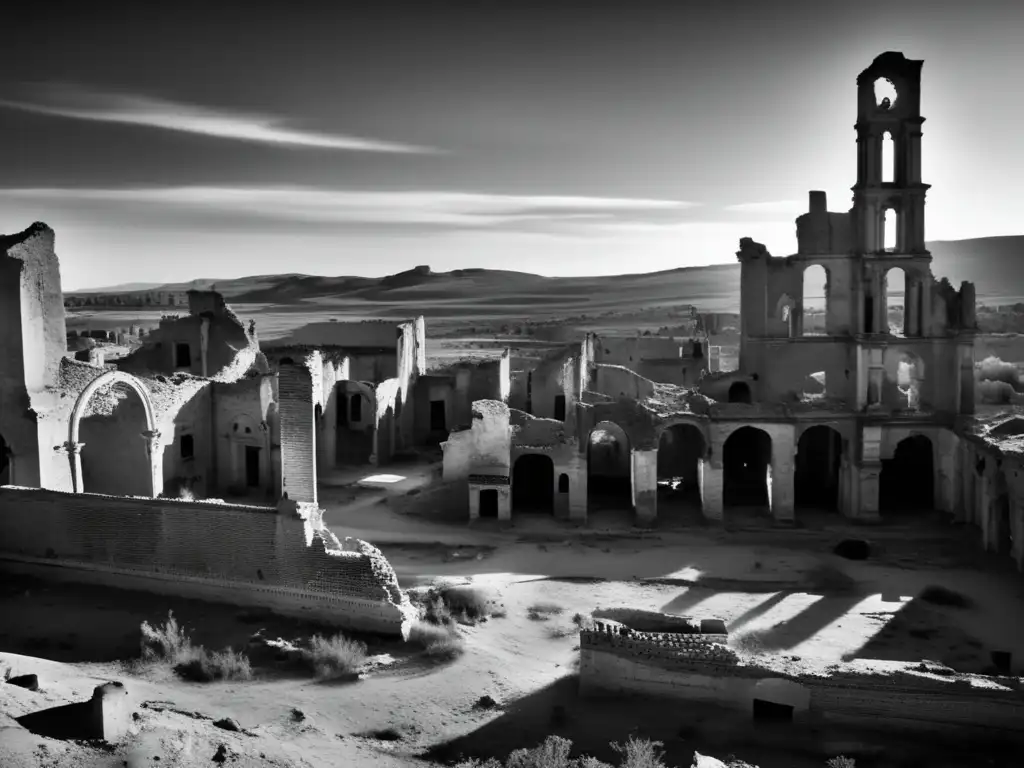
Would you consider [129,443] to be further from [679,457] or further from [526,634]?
[679,457]

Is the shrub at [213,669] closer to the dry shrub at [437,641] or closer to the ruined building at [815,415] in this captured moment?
the dry shrub at [437,641]

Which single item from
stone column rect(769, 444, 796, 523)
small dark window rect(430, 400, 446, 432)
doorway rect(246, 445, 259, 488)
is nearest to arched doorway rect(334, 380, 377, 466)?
small dark window rect(430, 400, 446, 432)

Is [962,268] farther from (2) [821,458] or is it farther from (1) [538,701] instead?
(1) [538,701]

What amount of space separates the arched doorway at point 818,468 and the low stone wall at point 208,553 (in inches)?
714

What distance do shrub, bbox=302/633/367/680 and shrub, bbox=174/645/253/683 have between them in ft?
3.59

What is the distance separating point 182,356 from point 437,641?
2180 cm

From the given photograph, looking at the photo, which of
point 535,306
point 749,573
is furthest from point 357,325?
point 535,306

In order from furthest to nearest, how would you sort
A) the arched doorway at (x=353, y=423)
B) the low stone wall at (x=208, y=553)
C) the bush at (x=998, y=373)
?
the bush at (x=998, y=373), the arched doorway at (x=353, y=423), the low stone wall at (x=208, y=553)

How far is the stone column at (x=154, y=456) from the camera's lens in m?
25.1

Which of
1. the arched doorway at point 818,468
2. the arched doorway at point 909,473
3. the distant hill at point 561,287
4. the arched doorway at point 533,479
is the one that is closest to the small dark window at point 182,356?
the arched doorway at point 533,479

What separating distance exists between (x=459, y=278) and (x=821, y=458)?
144 m

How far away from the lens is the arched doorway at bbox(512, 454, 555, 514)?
31.9m

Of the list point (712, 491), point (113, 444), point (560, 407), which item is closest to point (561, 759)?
point (712, 491)

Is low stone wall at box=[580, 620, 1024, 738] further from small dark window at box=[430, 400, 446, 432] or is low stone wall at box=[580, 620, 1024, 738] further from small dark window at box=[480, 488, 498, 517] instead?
small dark window at box=[430, 400, 446, 432]
